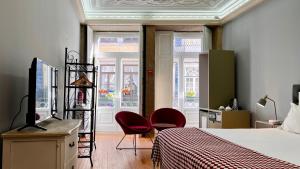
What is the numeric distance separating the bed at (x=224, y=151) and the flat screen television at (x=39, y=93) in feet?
3.97

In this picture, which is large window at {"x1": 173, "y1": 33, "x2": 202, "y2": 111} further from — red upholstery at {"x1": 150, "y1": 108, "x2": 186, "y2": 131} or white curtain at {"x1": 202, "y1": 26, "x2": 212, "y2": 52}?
red upholstery at {"x1": 150, "y1": 108, "x2": 186, "y2": 131}

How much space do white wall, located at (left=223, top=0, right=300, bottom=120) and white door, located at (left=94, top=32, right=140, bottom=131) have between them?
274cm

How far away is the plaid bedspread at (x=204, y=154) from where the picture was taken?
5.97 feet

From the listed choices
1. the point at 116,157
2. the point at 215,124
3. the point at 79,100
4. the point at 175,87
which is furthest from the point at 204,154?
the point at 175,87

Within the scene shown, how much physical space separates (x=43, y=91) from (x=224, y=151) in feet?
5.61

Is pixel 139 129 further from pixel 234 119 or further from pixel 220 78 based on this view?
pixel 220 78

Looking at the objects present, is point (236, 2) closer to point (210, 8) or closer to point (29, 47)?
point (210, 8)

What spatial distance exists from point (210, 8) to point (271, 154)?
16.9ft

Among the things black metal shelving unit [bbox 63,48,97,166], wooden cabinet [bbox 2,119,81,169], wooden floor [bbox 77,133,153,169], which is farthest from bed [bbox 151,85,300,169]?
black metal shelving unit [bbox 63,48,97,166]

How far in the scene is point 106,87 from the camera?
8008 mm

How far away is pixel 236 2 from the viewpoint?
6129 mm

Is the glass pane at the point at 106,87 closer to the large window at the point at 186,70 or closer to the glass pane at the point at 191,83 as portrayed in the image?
the large window at the point at 186,70

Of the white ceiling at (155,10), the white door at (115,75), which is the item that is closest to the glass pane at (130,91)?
the white door at (115,75)

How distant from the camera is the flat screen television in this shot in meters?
2.41
